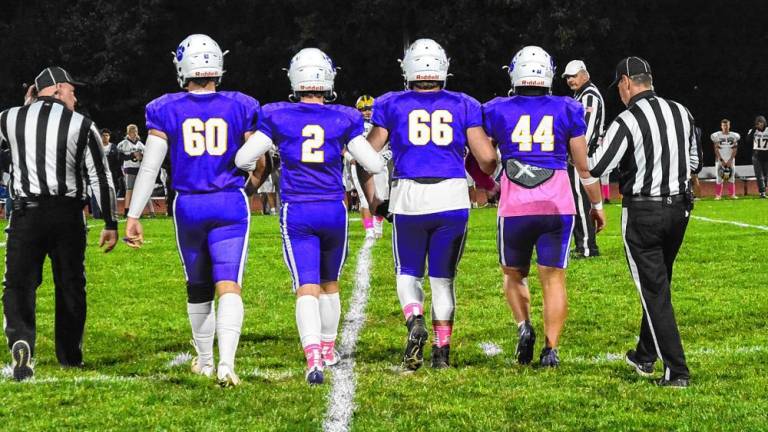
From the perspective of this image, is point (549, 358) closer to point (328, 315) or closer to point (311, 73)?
point (328, 315)

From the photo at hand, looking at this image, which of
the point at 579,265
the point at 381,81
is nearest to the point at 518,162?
the point at 579,265

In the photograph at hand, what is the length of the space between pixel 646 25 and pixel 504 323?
31902 millimetres

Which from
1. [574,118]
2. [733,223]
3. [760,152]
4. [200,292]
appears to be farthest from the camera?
[760,152]


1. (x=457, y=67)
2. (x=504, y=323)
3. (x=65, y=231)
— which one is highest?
(x=457, y=67)

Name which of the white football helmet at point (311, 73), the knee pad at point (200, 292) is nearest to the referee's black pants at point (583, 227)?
the white football helmet at point (311, 73)

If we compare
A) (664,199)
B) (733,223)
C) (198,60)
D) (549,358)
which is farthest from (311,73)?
(733,223)

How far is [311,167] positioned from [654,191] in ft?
6.16

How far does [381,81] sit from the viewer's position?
123 feet

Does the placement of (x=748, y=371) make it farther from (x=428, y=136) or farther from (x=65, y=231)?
A: (x=65, y=231)

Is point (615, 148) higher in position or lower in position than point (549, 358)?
higher

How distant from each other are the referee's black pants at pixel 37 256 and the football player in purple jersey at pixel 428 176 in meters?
1.79

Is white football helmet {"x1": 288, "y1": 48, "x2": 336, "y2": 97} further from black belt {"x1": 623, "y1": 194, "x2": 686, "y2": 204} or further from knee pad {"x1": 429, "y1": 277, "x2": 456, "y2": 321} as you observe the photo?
black belt {"x1": 623, "y1": 194, "x2": 686, "y2": 204}

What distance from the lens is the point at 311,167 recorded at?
6.54 metres

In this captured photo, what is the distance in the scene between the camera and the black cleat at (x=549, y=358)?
22.7ft
